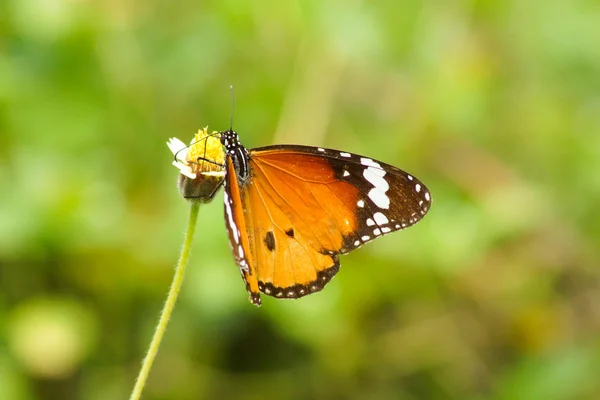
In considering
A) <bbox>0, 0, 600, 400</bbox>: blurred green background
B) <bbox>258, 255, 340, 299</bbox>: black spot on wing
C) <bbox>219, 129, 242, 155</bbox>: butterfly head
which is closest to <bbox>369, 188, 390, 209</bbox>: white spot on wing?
<bbox>258, 255, 340, 299</bbox>: black spot on wing

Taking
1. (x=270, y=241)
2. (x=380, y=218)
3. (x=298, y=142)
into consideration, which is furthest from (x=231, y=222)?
(x=298, y=142)

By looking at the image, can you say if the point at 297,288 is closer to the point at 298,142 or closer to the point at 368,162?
the point at 368,162

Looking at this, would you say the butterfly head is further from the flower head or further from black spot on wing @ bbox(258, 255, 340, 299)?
black spot on wing @ bbox(258, 255, 340, 299)

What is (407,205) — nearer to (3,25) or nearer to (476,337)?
(476,337)

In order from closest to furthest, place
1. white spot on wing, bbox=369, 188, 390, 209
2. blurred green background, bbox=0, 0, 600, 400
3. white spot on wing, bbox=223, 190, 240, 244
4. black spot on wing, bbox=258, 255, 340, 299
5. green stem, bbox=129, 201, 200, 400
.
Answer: green stem, bbox=129, 201, 200, 400 → white spot on wing, bbox=223, 190, 240, 244 → black spot on wing, bbox=258, 255, 340, 299 → white spot on wing, bbox=369, 188, 390, 209 → blurred green background, bbox=0, 0, 600, 400

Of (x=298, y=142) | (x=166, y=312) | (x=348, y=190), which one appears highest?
(x=298, y=142)

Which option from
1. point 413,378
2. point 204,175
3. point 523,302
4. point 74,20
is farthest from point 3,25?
point 523,302

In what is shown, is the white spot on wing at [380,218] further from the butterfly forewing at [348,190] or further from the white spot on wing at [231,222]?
the white spot on wing at [231,222]

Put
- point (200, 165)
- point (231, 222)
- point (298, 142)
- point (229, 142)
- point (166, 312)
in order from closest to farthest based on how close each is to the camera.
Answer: point (166, 312)
point (231, 222)
point (200, 165)
point (229, 142)
point (298, 142)
